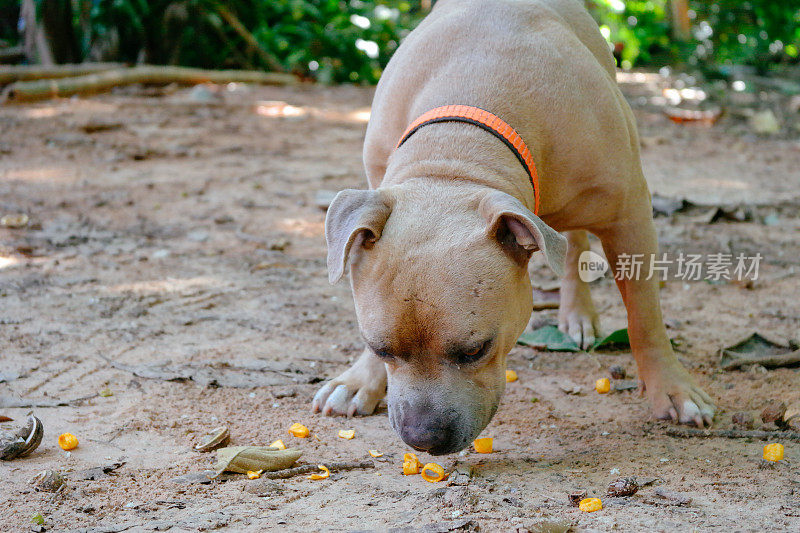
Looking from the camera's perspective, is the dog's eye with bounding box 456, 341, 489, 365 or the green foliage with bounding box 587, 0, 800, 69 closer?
the dog's eye with bounding box 456, 341, 489, 365

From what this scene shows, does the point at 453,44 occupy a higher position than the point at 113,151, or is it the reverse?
the point at 453,44

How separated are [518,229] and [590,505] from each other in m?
0.94

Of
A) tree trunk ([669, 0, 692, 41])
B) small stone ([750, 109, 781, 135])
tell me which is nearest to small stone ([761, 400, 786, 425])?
small stone ([750, 109, 781, 135])

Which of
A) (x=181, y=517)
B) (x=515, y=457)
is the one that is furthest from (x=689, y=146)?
(x=181, y=517)

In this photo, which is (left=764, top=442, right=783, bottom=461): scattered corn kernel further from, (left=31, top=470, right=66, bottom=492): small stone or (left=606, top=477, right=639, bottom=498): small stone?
(left=31, top=470, right=66, bottom=492): small stone

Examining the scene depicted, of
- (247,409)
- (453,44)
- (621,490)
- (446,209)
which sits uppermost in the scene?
(453,44)

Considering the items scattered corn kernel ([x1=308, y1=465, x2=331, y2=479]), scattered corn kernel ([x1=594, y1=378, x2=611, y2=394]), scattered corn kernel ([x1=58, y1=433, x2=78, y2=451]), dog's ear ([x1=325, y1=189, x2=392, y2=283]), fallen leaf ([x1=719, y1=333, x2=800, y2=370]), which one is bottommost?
scattered corn kernel ([x1=594, y1=378, x2=611, y2=394])

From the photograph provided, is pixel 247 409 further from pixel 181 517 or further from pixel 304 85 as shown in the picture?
pixel 304 85

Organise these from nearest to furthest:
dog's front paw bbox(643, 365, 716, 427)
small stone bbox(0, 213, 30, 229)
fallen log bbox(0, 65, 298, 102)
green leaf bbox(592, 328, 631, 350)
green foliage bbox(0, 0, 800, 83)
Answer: dog's front paw bbox(643, 365, 716, 427), green leaf bbox(592, 328, 631, 350), small stone bbox(0, 213, 30, 229), fallen log bbox(0, 65, 298, 102), green foliage bbox(0, 0, 800, 83)

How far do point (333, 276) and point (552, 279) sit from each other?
9.66 feet

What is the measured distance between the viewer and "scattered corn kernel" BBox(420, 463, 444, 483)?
3.00m

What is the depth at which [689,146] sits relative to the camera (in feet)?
29.5

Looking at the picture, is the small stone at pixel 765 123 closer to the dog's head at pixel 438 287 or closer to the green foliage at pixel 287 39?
the green foliage at pixel 287 39

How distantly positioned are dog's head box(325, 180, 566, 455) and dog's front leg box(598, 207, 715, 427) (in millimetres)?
959
